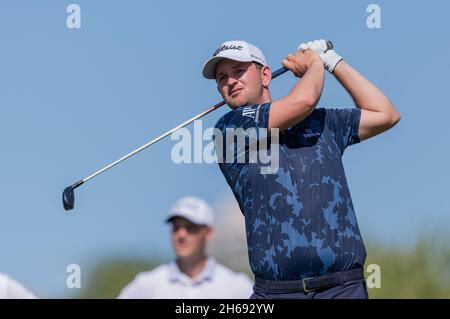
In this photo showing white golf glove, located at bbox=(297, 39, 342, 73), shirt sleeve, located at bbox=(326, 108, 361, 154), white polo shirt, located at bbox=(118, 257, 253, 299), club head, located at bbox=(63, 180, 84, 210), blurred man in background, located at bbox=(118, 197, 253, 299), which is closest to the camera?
blurred man in background, located at bbox=(118, 197, 253, 299)

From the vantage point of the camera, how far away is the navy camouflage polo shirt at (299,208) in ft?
16.8

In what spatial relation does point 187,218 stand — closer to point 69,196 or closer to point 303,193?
point 303,193

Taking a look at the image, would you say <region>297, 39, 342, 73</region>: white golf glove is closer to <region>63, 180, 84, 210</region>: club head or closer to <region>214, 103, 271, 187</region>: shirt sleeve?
<region>214, 103, 271, 187</region>: shirt sleeve

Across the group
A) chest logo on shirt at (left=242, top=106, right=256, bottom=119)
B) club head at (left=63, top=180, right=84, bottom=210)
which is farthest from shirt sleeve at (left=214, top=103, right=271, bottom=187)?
club head at (left=63, top=180, right=84, bottom=210)

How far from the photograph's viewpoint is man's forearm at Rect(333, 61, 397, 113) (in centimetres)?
577

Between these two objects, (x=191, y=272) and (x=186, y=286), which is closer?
(x=191, y=272)

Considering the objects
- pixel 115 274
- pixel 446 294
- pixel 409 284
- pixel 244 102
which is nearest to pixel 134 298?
pixel 244 102

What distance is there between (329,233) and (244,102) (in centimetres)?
104

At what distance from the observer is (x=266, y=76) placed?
19.6 feet

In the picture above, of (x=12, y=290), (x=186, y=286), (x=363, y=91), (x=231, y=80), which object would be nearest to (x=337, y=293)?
(x=186, y=286)

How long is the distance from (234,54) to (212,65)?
7.7 inches

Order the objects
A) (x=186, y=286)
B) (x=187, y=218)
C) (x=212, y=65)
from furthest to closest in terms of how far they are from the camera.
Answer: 1. (x=212, y=65)
2. (x=186, y=286)
3. (x=187, y=218)

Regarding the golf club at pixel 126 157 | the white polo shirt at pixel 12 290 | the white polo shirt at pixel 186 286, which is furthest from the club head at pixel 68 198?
the white polo shirt at pixel 186 286
